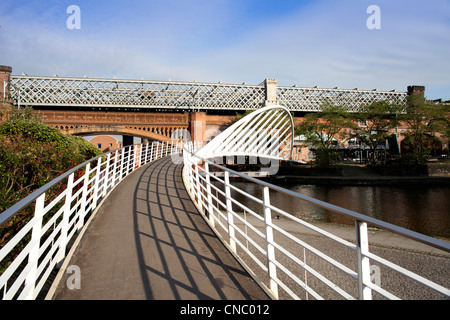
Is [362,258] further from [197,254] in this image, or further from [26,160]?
[26,160]

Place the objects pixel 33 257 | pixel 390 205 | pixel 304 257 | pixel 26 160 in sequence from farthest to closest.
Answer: pixel 390 205
pixel 26 160
pixel 304 257
pixel 33 257

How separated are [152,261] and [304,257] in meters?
1.65

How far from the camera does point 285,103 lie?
52094 millimetres

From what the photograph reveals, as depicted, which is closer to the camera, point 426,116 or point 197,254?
point 197,254

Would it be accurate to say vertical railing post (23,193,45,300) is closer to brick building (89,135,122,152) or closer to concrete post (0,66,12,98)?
concrete post (0,66,12,98)

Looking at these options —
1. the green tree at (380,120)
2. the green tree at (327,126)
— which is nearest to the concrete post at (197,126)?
the green tree at (327,126)

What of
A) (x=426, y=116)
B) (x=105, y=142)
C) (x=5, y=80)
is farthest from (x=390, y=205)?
(x=105, y=142)

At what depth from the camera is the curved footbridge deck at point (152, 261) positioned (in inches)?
105

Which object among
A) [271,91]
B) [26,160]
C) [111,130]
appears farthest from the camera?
[271,91]

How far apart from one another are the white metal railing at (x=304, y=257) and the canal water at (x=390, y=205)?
456cm

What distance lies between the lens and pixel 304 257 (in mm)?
2846

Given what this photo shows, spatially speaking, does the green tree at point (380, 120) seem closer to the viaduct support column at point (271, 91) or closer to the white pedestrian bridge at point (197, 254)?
the viaduct support column at point (271, 91)
